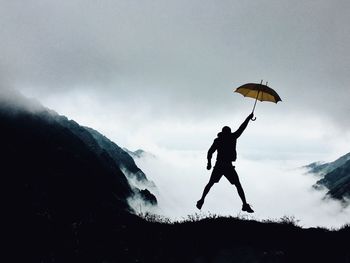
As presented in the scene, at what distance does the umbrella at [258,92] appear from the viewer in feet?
44.7

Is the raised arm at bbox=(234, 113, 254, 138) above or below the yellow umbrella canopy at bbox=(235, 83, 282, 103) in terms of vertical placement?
below

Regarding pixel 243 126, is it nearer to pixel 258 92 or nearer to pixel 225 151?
pixel 225 151

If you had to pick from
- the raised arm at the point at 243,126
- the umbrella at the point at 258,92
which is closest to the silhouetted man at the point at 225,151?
the raised arm at the point at 243,126

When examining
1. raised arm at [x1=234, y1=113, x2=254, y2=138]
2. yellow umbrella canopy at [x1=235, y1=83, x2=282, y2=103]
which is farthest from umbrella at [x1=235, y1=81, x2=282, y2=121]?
raised arm at [x1=234, y1=113, x2=254, y2=138]

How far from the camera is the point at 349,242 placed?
12.1 metres

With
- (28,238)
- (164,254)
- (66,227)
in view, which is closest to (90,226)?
(66,227)

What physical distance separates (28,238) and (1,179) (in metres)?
168

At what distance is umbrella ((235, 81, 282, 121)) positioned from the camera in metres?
13.6

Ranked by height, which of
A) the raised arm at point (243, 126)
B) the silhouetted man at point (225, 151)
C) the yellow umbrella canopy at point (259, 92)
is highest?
the yellow umbrella canopy at point (259, 92)

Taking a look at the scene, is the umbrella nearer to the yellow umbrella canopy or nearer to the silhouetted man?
the yellow umbrella canopy

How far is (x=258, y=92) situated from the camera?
1361 cm

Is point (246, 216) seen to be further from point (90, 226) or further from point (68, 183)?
point (68, 183)

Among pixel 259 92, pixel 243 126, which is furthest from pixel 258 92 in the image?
pixel 243 126

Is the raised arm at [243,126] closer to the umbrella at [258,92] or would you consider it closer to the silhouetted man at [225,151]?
the silhouetted man at [225,151]
